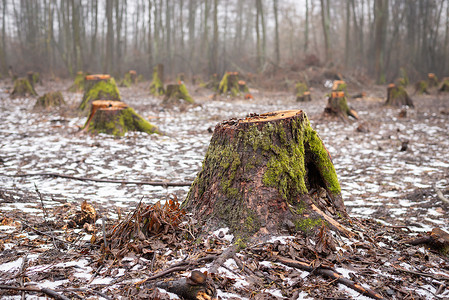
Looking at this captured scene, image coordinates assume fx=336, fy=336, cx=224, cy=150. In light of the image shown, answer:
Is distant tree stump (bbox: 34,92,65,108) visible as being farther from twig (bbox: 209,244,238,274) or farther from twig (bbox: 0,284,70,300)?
twig (bbox: 209,244,238,274)

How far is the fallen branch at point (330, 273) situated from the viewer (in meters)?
1.89

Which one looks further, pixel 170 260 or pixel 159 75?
pixel 159 75

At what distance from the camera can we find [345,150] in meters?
6.52

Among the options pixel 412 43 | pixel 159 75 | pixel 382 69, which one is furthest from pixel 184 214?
pixel 412 43

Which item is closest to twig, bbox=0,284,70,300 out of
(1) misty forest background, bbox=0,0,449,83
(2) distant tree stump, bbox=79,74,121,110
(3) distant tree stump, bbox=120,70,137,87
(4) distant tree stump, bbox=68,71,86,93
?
(2) distant tree stump, bbox=79,74,121,110

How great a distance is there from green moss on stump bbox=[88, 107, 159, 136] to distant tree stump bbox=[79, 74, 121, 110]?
8.87 feet

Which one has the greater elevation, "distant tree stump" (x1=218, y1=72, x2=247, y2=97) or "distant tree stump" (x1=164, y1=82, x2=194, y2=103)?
"distant tree stump" (x1=218, y1=72, x2=247, y2=97)

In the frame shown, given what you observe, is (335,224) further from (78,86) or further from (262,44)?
(262,44)

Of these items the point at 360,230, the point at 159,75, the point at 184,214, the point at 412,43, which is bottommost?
the point at 360,230

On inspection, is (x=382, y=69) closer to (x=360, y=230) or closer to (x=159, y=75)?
(x=159, y=75)

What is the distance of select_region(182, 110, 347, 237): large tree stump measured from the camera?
248cm

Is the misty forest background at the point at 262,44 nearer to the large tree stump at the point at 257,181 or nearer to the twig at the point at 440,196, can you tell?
the twig at the point at 440,196

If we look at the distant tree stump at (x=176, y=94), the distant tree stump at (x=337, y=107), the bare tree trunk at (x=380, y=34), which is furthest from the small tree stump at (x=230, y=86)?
the bare tree trunk at (x=380, y=34)

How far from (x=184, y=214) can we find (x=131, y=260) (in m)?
0.58
